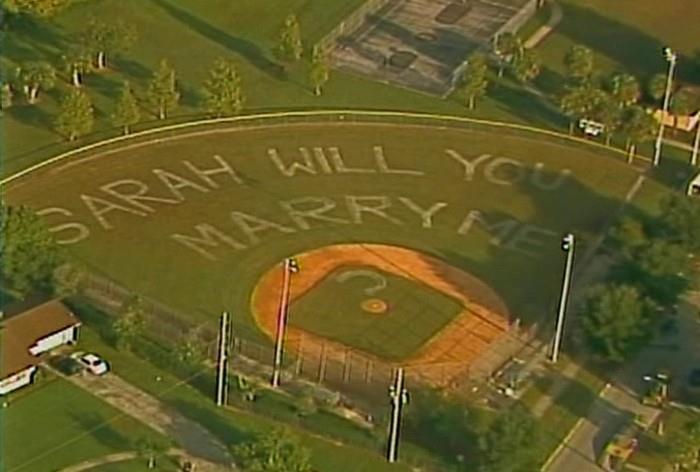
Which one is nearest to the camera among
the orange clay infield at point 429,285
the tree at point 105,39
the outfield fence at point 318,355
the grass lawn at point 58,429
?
the grass lawn at point 58,429

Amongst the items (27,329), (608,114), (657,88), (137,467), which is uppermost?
(657,88)

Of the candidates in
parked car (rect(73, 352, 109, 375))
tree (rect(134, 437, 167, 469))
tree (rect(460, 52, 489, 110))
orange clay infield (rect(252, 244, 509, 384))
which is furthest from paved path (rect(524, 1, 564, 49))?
tree (rect(134, 437, 167, 469))

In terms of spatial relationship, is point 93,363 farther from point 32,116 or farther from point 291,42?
point 291,42

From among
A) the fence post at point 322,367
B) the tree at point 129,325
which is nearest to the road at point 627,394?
the fence post at point 322,367

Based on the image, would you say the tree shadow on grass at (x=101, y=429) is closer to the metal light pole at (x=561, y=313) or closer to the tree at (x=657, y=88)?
the metal light pole at (x=561, y=313)

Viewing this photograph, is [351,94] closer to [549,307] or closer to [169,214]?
[169,214]

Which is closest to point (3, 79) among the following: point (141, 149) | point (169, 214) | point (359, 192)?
point (141, 149)

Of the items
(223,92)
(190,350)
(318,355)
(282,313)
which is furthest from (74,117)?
(318,355)
